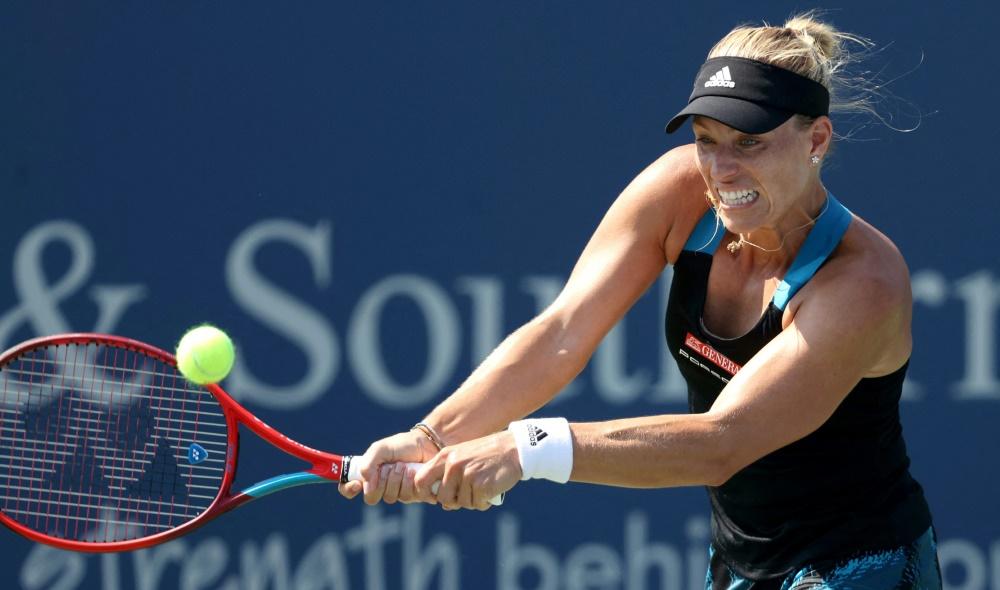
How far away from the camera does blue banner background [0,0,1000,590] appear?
4.23 meters

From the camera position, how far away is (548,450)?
235 cm

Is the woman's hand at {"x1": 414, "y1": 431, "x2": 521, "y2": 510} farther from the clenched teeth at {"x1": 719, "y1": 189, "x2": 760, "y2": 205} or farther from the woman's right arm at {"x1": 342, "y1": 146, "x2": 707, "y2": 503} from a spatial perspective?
the clenched teeth at {"x1": 719, "y1": 189, "x2": 760, "y2": 205}

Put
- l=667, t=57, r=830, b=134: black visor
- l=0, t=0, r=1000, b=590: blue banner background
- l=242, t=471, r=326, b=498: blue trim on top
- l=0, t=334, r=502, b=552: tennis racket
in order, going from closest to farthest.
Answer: l=667, t=57, r=830, b=134: black visor < l=242, t=471, r=326, b=498: blue trim on top < l=0, t=334, r=502, b=552: tennis racket < l=0, t=0, r=1000, b=590: blue banner background

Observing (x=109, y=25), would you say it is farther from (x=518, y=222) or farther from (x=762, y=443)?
(x=762, y=443)

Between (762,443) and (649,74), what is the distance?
6.67 feet

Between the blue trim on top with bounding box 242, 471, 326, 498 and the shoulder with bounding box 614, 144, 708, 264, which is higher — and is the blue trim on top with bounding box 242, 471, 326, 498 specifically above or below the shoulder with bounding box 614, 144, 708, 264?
below

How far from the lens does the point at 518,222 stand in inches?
168

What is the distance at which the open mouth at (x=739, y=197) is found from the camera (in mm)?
2555

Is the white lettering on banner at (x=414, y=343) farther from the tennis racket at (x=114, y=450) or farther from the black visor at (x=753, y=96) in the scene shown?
the black visor at (x=753, y=96)

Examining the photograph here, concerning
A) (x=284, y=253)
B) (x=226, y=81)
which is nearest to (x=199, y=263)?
(x=284, y=253)

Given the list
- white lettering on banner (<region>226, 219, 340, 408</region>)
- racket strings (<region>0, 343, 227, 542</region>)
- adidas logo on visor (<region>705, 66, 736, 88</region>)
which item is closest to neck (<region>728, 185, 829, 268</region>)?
adidas logo on visor (<region>705, 66, 736, 88</region>)

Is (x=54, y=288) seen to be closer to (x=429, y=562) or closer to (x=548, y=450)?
(x=429, y=562)

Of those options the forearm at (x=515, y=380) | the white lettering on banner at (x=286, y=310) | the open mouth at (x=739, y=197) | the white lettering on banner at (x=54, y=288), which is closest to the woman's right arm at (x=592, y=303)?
the forearm at (x=515, y=380)

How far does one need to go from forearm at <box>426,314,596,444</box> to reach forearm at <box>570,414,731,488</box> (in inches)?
15.4
